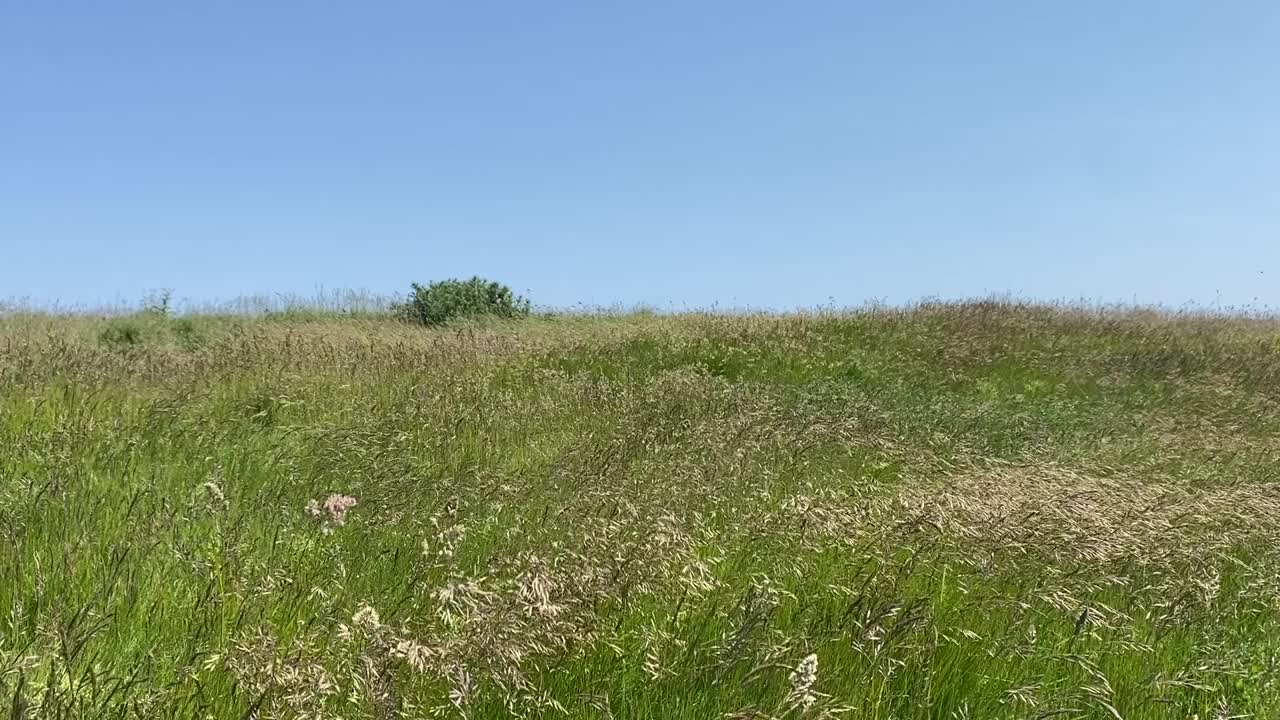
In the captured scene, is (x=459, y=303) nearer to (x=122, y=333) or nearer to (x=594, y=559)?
(x=122, y=333)

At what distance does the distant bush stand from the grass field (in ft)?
43.3

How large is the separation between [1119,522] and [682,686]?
8.51 feet

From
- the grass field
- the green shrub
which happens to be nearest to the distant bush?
the green shrub

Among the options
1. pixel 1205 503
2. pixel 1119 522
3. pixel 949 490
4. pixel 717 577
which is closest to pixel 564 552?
pixel 717 577

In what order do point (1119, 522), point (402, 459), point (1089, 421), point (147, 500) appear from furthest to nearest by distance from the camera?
point (1089, 421) < point (402, 459) < point (1119, 522) < point (147, 500)

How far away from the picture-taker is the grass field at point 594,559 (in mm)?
2102

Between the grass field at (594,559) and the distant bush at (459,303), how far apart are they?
13.2m

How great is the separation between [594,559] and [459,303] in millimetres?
18851

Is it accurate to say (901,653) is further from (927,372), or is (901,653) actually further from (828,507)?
(927,372)

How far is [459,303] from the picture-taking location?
68.4ft

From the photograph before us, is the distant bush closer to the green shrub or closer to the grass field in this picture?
the green shrub

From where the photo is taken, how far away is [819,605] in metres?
2.86

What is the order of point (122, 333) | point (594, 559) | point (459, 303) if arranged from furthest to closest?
1. point (459, 303)
2. point (122, 333)
3. point (594, 559)

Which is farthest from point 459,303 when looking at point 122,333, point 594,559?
point 594,559
